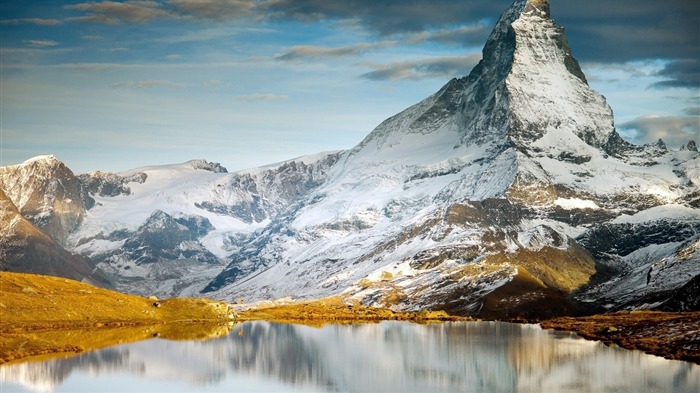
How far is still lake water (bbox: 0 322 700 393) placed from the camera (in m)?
141

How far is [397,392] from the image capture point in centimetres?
14062

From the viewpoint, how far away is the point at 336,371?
164125 mm

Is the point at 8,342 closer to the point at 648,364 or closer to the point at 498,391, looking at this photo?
the point at 498,391

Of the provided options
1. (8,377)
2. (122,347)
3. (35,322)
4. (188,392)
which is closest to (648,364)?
(188,392)

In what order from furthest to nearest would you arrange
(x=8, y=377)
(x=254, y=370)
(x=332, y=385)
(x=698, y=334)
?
1. (x=698, y=334)
2. (x=254, y=370)
3. (x=332, y=385)
4. (x=8, y=377)

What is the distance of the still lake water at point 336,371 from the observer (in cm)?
14062

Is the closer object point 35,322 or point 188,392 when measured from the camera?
point 188,392

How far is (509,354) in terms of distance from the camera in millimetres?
193250

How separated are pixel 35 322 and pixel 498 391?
95645 millimetres

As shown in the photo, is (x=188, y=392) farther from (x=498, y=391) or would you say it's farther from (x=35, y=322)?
(x=35, y=322)

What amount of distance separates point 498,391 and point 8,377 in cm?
6456

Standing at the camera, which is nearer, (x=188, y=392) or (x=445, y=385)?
(x=188, y=392)

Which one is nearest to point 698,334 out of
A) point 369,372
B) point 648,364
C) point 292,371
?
point 648,364

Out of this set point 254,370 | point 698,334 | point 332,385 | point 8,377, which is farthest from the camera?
point 698,334
